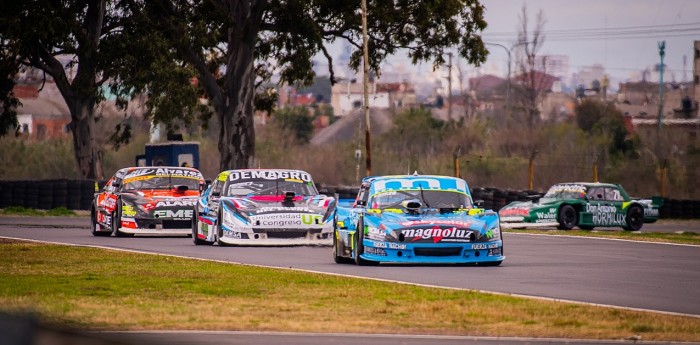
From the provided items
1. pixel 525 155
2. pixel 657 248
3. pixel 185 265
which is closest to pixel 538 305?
pixel 185 265

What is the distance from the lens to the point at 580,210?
3441 centimetres

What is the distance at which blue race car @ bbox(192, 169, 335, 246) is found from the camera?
23.5 m

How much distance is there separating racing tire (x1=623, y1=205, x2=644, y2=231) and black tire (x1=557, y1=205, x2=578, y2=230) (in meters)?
1.37

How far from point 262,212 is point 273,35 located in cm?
2971

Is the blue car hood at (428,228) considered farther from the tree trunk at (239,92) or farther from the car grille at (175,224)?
the tree trunk at (239,92)

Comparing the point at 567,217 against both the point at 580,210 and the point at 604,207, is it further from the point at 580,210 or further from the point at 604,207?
the point at 604,207

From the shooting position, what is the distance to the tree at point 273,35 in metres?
49.3

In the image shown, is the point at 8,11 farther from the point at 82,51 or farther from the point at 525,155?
the point at 525,155

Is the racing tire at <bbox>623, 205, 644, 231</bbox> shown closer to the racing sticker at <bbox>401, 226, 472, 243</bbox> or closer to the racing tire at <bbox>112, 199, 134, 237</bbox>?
the racing tire at <bbox>112, 199, 134, 237</bbox>

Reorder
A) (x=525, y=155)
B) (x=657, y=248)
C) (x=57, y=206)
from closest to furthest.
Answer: (x=657, y=248) → (x=57, y=206) → (x=525, y=155)

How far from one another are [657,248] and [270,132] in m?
76.9

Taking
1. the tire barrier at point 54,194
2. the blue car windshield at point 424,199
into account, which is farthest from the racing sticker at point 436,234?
the tire barrier at point 54,194

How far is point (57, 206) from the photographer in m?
47.5

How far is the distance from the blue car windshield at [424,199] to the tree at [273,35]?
29.1 meters
